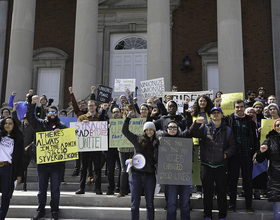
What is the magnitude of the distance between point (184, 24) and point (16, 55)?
27.3ft

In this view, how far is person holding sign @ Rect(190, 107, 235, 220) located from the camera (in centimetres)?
512

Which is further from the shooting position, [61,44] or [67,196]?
[61,44]

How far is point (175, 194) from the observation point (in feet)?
16.6

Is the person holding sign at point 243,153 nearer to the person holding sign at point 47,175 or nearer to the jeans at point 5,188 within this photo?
the person holding sign at point 47,175

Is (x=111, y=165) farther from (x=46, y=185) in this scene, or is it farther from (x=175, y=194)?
(x=175, y=194)

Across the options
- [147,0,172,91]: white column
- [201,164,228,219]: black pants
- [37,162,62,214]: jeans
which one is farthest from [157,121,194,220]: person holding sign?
[147,0,172,91]: white column

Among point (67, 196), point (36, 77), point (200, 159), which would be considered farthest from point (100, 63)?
point (200, 159)

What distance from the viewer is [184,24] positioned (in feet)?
50.4

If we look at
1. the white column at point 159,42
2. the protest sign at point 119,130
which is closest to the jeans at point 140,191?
the protest sign at point 119,130

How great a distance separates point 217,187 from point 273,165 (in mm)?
992

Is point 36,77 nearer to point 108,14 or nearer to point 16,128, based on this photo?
point 108,14

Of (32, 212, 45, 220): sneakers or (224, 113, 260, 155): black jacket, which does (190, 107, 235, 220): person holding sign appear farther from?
(32, 212, 45, 220): sneakers

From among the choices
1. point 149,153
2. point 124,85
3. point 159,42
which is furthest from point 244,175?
point 159,42

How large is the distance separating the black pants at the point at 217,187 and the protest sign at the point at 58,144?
8.56ft
